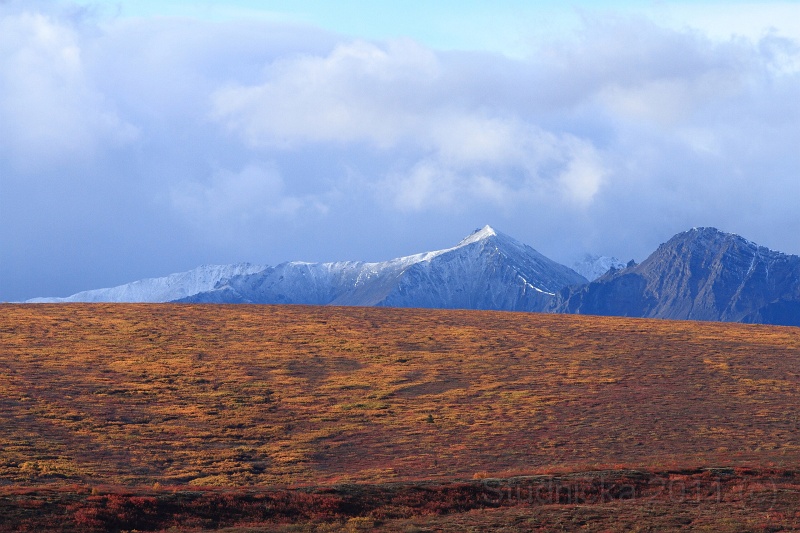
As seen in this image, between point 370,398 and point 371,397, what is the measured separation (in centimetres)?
32

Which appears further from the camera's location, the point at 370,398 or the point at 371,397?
the point at 371,397

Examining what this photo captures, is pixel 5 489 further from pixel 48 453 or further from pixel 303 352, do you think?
pixel 303 352

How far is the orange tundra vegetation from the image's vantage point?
53719 millimetres

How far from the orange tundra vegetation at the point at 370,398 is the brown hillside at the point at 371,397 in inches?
9.9

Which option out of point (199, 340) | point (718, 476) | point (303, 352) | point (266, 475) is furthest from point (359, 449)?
point (199, 340)

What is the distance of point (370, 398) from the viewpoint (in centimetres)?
7181

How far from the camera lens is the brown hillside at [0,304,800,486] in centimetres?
5422

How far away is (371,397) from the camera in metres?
72.1

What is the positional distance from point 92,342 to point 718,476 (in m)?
62.5

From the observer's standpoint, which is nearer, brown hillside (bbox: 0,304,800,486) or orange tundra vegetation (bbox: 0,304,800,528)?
orange tundra vegetation (bbox: 0,304,800,528)

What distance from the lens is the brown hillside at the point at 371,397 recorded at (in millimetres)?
54219

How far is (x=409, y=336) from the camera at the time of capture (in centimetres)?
9800

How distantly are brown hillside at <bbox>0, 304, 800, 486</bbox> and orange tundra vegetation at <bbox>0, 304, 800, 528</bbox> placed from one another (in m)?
0.25

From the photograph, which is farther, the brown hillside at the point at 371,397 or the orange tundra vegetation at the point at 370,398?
the brown hillside at the point at 371,397
